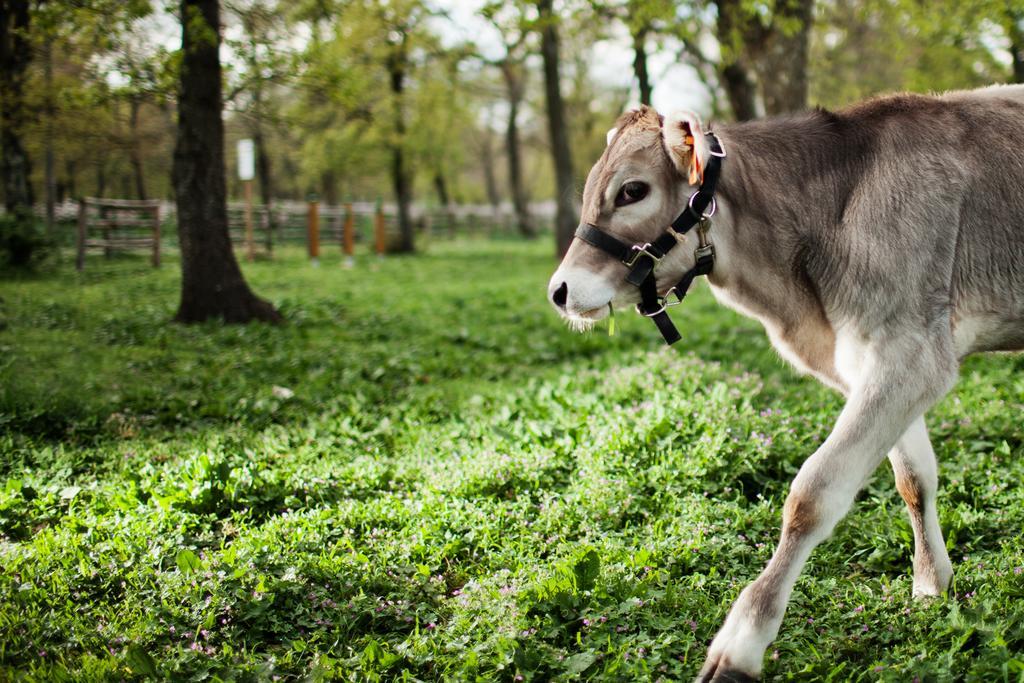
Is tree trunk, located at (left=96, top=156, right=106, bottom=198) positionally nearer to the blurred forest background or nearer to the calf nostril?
the blurred forest background

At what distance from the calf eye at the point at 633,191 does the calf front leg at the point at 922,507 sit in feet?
5.19

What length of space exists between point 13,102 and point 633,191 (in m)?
13.7

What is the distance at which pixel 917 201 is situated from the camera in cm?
341

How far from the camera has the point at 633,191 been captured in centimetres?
358

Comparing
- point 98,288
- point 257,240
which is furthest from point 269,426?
point 257,240

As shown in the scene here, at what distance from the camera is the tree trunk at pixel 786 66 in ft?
39.1

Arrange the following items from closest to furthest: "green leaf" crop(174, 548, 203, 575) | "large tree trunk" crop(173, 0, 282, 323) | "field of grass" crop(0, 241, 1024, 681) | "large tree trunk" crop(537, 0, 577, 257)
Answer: "field of grass" crop(0, 241, 1024, 681), "green leaf" crop(174, 548, 203, 575), "large tree trunk" crop(173, 0, 282, 323), "large tree trunk" crop(537, 0, 577, 257)

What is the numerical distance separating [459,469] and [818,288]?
244 centimetres

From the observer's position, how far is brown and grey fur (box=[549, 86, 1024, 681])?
10.4 ft

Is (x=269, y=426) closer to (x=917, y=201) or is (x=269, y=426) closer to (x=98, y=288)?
(x=917, y=201)

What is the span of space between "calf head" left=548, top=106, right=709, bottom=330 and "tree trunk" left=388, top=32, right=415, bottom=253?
23095 millimetres

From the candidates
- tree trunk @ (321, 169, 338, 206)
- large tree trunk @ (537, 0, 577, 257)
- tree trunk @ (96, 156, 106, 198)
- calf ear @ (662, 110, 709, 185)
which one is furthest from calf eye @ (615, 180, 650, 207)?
tree trunk @ (321, 169, 338, 206)

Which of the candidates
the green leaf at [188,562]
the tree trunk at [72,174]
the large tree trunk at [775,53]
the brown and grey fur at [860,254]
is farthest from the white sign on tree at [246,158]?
the brown and grey fur at [860,254]

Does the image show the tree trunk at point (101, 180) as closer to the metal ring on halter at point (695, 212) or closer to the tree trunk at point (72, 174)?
the tree trunk at point (72, 174)
